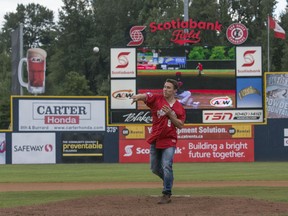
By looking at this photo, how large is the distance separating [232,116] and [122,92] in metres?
5.19

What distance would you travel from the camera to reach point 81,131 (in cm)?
3078

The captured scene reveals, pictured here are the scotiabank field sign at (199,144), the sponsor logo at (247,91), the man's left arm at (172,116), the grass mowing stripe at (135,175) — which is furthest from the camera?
the scotiabank field sign at (199,144)

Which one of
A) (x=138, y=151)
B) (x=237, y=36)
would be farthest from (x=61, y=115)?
(x=237, y=36)

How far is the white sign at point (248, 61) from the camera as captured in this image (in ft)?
96.7

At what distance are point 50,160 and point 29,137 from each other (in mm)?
1428

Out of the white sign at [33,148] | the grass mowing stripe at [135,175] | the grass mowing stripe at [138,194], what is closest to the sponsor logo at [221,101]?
the grass mowing stripe at [135,175]

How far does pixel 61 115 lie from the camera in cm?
3072

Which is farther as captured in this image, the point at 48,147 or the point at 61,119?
the point at 61,119

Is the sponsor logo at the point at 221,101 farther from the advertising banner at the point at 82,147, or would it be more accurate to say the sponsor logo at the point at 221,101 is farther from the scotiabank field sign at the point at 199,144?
the advertising banner at the point at 82,147

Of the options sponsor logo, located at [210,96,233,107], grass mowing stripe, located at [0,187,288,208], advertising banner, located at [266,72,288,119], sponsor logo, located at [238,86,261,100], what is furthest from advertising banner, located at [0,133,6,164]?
grass mowing stripe, located at [0,187,288,208]

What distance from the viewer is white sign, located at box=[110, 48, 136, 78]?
96.6 feet

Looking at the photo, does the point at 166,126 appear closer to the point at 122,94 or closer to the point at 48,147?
the point at 122,94

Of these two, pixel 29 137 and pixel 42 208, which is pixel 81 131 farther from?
pixel 42 208

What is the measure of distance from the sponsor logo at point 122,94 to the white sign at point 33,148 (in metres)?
3.52
